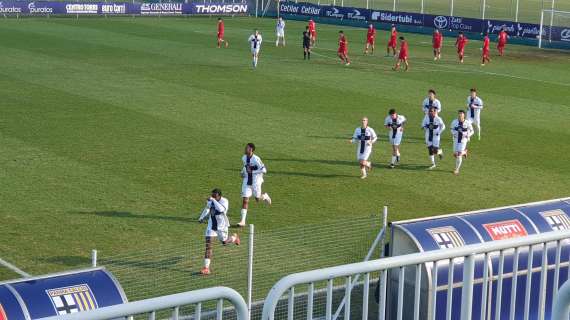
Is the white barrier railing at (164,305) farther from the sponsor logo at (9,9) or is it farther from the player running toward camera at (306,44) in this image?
the sponsor logo at (9,9)

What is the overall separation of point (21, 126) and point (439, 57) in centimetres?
2742

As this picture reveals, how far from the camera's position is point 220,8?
73250 mm

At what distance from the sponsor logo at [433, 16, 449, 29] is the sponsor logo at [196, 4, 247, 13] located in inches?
624

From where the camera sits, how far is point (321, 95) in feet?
125

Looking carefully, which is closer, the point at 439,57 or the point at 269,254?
the point at 269,254

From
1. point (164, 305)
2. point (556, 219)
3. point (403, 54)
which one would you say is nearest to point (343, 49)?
point (403, 54)

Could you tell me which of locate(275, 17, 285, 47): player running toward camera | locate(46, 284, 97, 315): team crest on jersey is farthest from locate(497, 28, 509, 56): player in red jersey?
locate(46, 284, 97, 315): team crest on jersey

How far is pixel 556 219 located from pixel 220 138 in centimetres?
1587

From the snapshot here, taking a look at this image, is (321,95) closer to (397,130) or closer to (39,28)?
(397,130)

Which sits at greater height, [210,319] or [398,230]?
[398,230]

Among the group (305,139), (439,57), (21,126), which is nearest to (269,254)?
(305,139)

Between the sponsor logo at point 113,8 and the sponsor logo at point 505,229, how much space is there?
57.4 m

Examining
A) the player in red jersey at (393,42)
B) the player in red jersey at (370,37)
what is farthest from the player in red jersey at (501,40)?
the player in red jersey at (370,37)

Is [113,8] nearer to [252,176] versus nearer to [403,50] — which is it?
[403,50]
